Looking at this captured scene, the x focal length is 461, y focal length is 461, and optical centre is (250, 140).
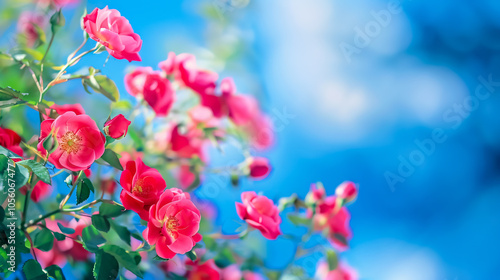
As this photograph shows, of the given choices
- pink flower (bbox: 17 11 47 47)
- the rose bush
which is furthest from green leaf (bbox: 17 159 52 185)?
pink flower (bbox: 17 11 47 47)

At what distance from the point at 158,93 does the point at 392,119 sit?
0.96 metres

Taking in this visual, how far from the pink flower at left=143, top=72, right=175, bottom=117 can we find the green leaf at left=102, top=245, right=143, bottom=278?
9.0 inches

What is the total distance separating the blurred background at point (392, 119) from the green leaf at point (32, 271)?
77 cm

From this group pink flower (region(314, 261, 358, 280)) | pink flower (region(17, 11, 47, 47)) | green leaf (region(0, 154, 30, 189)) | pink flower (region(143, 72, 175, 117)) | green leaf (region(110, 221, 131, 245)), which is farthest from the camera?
pink flower (region(314, 261, 358, 280))

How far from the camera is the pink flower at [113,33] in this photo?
46 cm

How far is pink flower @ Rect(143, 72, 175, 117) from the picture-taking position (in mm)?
610

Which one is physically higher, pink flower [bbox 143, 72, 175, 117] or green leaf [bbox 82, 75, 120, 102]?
pink flower [bbox 143, 72, 175, 117]

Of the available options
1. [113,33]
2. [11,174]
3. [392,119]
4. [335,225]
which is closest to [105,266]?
[11,174]

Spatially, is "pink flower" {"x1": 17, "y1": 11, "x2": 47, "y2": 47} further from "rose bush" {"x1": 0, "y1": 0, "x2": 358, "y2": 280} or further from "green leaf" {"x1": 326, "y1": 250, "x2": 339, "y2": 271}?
"green leaf" {"x1": 326, "y1": 250, "x2": 339, "y2": 271}

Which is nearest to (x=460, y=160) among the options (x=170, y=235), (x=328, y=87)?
(x=328, y=87)

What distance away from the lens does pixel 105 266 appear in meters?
0.44

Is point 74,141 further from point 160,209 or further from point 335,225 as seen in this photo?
point 335,225

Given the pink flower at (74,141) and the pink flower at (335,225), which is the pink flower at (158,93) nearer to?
the pink flower at (74,141)

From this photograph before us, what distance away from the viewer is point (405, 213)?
1382 millimetres
